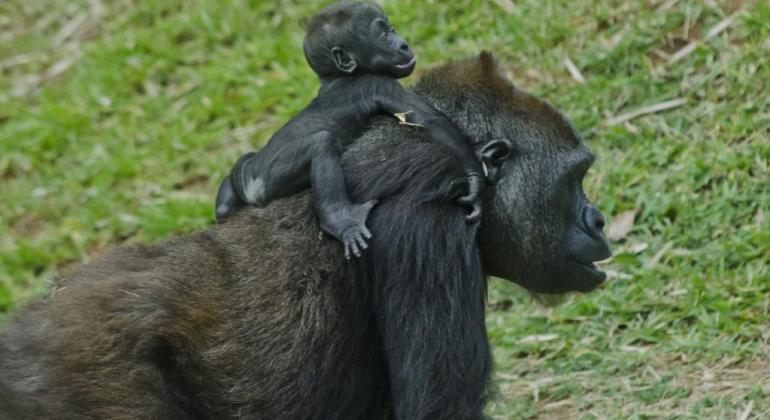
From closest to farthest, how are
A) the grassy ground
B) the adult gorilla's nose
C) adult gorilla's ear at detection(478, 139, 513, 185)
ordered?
adult gorilla's ear at detection(478, 139, 513, 185)
the adult gorilla's nose
the grassy ground

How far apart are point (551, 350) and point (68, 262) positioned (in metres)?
3.72

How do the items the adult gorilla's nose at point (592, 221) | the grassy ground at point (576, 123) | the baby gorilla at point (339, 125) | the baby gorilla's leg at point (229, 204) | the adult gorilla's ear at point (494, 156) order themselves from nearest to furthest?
the baby gorilla at point (339, 125)
the adult gorilla's ear at point (494, 156)
the adult gorilla's nose at point (592, 221)
the baby gorilla's leg at point (229, 204)
the grassy ground at point (576, 123)

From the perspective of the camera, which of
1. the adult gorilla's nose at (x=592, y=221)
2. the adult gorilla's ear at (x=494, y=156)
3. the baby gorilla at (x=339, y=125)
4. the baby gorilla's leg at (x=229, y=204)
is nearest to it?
the baby gorilla at (x=339, y=125)

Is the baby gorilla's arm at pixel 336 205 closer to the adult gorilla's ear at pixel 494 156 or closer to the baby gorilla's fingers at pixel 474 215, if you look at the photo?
the baby gorilla's fingers at pixel 474 215

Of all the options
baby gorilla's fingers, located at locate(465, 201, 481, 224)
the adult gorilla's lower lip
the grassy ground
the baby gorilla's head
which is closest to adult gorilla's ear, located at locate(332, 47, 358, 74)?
the baby gorilla's head

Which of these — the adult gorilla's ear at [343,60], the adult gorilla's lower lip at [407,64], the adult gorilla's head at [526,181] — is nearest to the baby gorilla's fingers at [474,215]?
the adult gorilla's head at [526,181]

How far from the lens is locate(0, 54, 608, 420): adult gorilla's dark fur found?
5.20 meters

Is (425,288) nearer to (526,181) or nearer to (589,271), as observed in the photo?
(526,181)

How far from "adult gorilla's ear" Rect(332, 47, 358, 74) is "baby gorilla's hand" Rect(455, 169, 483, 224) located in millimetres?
772

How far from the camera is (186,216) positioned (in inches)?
356

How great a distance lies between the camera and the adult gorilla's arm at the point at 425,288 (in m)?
5.21

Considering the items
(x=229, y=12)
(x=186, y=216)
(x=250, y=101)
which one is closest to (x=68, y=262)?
(x=186, y=216)

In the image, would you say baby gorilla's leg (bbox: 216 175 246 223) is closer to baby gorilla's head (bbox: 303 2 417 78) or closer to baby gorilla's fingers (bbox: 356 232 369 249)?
baby gorilla's head (bbox: 303 2 417 78)

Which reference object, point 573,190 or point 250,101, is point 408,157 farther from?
point 250,101
